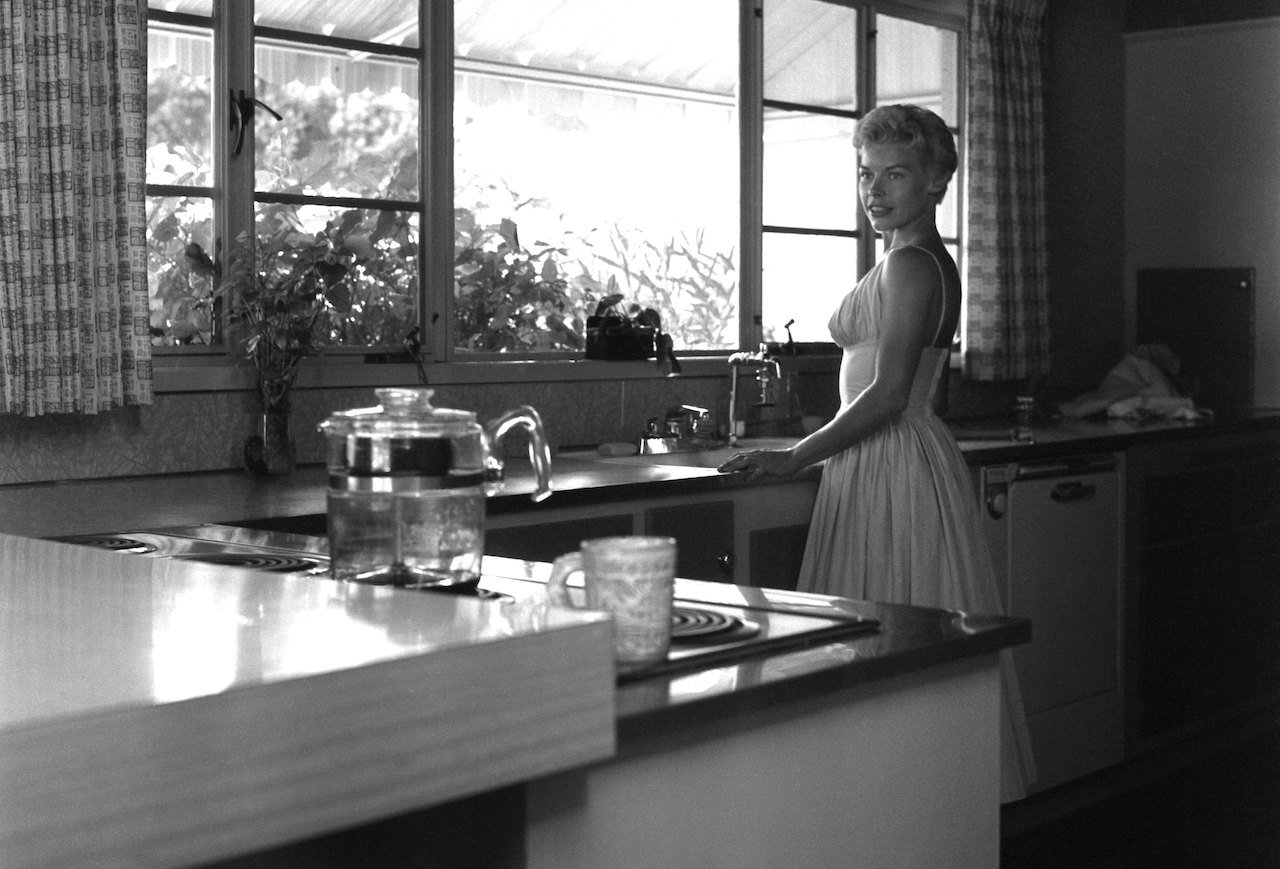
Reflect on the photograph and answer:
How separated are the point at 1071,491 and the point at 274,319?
7.31 ft

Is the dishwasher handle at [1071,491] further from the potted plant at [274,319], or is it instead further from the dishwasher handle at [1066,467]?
the potted plant at [274,319]

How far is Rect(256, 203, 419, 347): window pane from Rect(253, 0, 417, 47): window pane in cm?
41

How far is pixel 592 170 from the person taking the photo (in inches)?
171

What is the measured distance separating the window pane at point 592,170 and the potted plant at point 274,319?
544 mm

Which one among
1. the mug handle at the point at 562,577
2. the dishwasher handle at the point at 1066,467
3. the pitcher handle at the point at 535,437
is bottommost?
the dishwasher handle at the point at 1066,467

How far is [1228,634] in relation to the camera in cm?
501

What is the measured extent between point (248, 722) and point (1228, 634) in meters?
4.61

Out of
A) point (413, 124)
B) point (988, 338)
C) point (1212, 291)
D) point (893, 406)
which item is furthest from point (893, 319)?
point (1212, 291)

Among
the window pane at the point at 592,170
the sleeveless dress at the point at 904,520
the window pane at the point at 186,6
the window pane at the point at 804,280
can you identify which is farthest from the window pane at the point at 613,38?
the sleeveless dress at the point at 904,520

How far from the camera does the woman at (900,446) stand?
312 centimetres

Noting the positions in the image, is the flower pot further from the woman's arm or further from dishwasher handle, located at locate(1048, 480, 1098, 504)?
dishwasher handle, located at locate(1048, 480, 1098, 504)

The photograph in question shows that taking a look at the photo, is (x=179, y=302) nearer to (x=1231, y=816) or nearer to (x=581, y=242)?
(x=581, y=242)

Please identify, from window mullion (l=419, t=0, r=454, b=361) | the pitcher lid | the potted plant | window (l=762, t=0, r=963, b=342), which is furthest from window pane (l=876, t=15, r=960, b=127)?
the pitcher lid

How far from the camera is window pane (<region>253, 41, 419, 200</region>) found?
354cm
